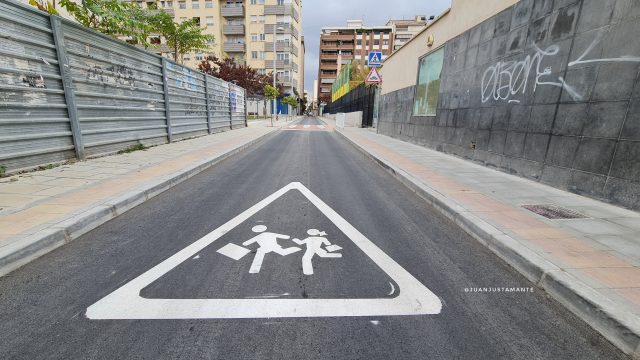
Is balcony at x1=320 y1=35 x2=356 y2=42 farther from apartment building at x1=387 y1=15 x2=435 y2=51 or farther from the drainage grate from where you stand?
the drainage grate

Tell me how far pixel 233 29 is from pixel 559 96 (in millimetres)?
61479

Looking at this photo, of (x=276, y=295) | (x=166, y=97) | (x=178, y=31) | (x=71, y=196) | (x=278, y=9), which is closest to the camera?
(x=276, y=295)

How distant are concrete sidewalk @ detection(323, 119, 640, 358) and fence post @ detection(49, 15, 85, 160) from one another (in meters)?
7.69

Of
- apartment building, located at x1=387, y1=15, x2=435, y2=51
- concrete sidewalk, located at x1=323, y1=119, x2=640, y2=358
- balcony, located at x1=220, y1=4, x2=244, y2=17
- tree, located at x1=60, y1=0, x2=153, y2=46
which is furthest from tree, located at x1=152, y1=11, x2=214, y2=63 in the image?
apartment building, located at x1=387, y1=15, x2=435, y2=51

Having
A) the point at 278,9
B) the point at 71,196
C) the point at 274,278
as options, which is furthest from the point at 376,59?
the point at 278,9

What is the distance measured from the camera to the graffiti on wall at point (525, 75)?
194 inches

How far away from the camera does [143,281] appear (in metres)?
2.47

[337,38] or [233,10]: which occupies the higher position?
[337,38]

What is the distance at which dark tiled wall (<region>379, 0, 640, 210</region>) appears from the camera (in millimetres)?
4293

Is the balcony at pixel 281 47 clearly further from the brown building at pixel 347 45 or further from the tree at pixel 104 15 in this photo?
the tree at pixel 104 15

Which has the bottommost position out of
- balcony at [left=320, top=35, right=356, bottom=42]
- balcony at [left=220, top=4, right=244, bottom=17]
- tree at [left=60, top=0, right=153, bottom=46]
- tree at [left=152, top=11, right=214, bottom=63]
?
tree at [left=60, top=0, right=153, bottom=46]

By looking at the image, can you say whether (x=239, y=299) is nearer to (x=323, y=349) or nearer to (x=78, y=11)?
(x=323, y=349)

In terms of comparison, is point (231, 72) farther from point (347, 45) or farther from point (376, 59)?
point (347, 45)

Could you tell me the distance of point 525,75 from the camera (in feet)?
20.5
